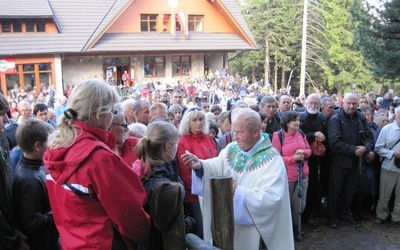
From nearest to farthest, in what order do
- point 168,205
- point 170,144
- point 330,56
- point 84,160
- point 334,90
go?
point 84,160 → point 168,205 → point 170,144 → point 330,56 → point 334,90

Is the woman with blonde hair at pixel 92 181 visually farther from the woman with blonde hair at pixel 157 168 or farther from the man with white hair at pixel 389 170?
the man with white hair at pixel 389 170

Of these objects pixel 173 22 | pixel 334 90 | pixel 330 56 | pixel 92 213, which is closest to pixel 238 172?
pixel 92 213

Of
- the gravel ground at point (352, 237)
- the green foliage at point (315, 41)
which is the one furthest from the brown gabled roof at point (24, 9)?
the green foliage at point (315, 41)

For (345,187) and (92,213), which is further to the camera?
(345,187)

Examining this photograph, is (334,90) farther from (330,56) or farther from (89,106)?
(89,106)

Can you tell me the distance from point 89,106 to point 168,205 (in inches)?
28.0

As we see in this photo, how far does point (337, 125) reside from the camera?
5926 mm

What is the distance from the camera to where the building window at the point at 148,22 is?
26844mm

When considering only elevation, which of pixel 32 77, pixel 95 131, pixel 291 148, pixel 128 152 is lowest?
pixel 291 148

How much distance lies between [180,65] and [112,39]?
5197 mm

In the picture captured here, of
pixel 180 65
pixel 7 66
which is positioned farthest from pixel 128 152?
pixel 180 65

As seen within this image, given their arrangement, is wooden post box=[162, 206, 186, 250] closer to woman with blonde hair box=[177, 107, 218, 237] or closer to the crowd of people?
the crowd of people

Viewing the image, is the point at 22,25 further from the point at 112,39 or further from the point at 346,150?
the point at 346,150

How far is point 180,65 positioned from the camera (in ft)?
90.2
